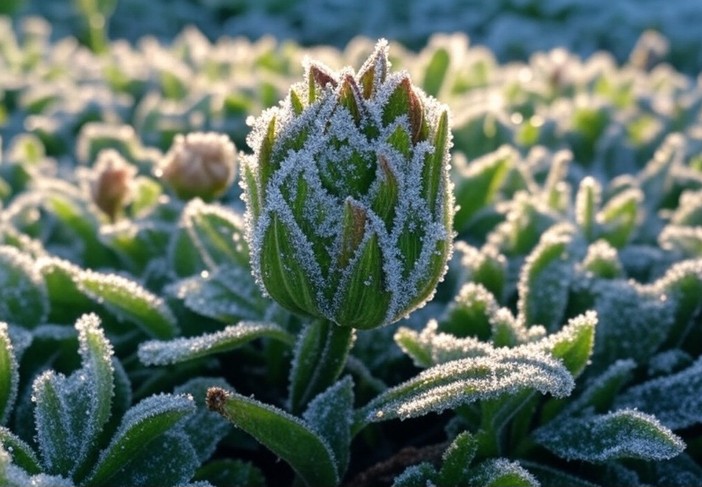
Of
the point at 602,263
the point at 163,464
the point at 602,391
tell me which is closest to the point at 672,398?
the point at 602,391

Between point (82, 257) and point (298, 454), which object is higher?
point (82, 257)

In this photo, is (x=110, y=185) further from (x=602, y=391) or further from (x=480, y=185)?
(x=602, y=391)

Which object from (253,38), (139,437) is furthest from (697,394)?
(253,38)

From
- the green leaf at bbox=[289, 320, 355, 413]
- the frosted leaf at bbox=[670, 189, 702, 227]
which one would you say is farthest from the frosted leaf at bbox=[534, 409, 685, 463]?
the frosted leaf at bbox=[670, 189, 702, 227]

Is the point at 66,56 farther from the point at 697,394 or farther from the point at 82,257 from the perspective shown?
the point at 697,394

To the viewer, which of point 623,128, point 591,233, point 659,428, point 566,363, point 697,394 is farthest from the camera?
point 623,128

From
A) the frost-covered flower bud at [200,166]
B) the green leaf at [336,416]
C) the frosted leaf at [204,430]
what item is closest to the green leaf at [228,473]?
the frosted leaf at [204,430]

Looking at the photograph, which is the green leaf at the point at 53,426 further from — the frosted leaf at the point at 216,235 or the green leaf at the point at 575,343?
the green leaf at the point at 575,343

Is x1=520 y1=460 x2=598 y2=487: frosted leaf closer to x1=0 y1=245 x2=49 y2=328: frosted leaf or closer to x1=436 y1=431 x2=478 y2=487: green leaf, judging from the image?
x1=436 y1=431 x2=478 y2=487: green leaf
